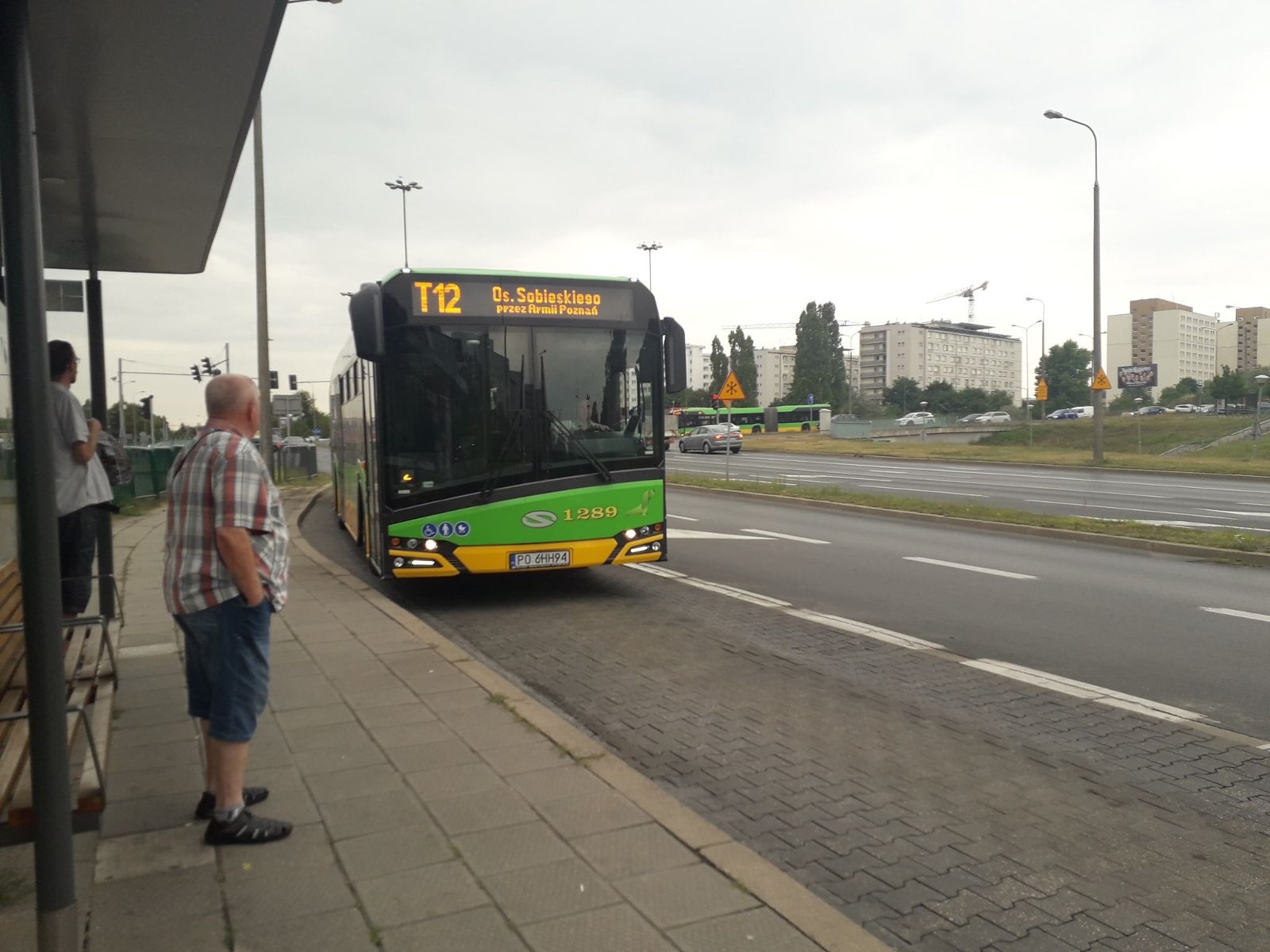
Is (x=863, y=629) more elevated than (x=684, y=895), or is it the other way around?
(x=684, y=895)

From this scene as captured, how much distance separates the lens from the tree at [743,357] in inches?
4535

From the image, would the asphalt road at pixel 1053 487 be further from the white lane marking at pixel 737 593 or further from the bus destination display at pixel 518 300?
the bus destination display at pixel 518 300

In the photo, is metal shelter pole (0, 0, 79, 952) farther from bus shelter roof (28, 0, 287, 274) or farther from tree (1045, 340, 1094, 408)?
tree (1045, 340, 1094, 408)

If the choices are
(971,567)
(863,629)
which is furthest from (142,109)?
(971,567)

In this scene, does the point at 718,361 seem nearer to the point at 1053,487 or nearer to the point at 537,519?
the point at 1053,487

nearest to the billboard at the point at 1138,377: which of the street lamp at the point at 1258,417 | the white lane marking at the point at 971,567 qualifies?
the street lamp at the point at 1258,417

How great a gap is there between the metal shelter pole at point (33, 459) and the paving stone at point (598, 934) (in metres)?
1.34

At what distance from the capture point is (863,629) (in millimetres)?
8406

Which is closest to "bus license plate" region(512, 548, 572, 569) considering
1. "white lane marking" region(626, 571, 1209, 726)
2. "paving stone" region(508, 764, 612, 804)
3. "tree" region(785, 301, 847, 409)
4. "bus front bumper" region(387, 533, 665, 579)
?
"bus front bumper" region(387, 533, 665, 579)

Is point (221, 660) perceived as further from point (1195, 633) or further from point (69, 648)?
point (1195, 633)

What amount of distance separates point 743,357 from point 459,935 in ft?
378

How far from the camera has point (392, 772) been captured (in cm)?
470

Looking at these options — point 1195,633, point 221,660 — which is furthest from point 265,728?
point 1195,633

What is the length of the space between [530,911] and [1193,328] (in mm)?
160383
